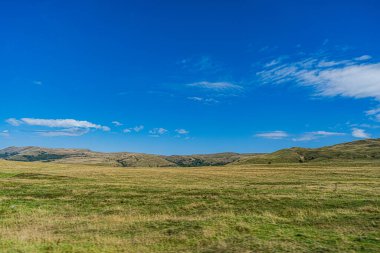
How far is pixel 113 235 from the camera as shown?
20516 millimetres

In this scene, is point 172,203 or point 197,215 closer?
point 197,215

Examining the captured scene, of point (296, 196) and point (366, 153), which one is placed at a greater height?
point (366, 153)

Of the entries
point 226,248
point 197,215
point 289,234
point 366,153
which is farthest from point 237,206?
point 366,153

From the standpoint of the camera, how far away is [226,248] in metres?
17.3

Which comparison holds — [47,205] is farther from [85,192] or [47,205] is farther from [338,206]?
[338,206]

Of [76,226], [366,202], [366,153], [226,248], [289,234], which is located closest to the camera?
[226,248]

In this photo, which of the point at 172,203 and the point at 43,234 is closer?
the point at 43,234

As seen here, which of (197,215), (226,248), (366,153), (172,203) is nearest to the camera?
(226,248)

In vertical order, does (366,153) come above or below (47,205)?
above

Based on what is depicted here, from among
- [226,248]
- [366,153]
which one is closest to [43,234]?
[226,248]

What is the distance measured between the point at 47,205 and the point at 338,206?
87.0 feet

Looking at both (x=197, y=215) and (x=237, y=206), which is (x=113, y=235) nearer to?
(x=197, y=215)

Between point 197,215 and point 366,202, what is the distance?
590 inches

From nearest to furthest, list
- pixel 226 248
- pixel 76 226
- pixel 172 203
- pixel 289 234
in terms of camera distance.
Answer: pixel 226 248, pixel 289 234, pixel 76 226, pixel 172 203
